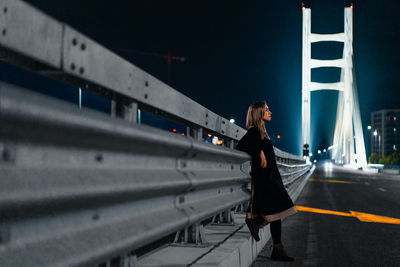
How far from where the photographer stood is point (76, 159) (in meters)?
1.85

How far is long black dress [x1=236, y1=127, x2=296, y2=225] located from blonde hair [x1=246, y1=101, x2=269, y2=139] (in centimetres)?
5

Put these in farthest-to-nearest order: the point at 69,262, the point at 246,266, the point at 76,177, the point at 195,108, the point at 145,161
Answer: the point at 246,266, the point at 195,108, the point at 145,161, the point at 76,177, the point at 69,262

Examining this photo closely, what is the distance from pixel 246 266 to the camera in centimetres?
419

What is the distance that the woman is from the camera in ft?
15.5

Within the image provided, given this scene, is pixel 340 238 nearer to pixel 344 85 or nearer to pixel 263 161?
pixel 263 161

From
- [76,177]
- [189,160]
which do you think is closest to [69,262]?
[76,177]

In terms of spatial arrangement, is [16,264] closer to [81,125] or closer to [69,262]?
[69,262]

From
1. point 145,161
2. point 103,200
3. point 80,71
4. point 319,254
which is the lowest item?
point 319,254

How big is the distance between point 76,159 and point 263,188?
10.6ft

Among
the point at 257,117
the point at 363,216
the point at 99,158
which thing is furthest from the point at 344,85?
the point at 99,158

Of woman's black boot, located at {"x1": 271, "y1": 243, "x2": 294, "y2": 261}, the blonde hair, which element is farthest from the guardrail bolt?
the blonde hair

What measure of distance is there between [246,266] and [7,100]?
3179 millimetres

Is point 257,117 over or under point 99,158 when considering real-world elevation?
over

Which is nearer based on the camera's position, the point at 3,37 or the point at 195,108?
the point at 3,37
